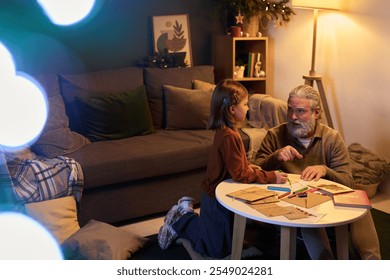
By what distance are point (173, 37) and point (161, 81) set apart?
1.98 ft

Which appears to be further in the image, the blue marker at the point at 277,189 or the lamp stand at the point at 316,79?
the lamp stand at the point at 316,79

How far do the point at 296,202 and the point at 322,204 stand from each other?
101 millimetres

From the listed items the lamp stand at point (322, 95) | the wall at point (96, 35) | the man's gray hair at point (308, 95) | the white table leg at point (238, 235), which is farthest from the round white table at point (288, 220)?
the wall at point (96, 35)

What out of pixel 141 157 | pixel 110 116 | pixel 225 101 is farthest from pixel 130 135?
pixel 225 101

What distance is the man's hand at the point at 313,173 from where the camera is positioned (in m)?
2.19

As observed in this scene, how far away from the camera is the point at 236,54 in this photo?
4.21m

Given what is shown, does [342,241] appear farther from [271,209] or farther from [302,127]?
[302,127]

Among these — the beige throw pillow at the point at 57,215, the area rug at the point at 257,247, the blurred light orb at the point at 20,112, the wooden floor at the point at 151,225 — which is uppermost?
the blurred light orb at the point at 20,112

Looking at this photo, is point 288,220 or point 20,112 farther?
point 20,112

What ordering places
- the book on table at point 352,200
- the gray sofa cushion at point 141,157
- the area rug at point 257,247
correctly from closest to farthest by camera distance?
the book on table at point 352,200 → the area rug at point 257,247 → the gray sofa cushion at point 141,157

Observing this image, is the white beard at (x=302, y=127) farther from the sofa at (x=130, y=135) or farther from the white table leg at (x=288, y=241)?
the sofa at (x=130, y=135)

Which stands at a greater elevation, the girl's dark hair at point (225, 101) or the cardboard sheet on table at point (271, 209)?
the girl's dark hair at point (225, 101)

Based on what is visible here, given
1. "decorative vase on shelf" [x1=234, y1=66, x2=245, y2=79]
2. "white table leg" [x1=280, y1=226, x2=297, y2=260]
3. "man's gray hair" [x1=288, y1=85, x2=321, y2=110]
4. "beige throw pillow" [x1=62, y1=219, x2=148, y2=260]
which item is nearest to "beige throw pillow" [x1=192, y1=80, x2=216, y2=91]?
"decorative vase on shelf" [x1=234, y1=66, x2=245, y2=79]
